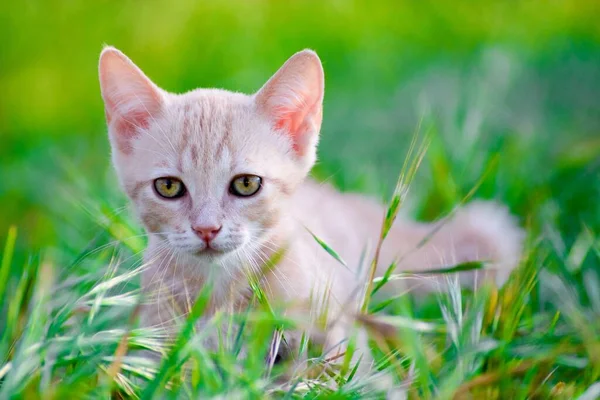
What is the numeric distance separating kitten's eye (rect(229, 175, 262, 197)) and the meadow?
27cm

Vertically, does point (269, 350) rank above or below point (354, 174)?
below

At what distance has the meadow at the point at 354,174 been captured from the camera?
1560 millimetres

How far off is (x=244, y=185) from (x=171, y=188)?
0.19 meters

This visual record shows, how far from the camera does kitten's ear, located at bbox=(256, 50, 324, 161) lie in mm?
1885

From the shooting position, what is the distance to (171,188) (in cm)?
189

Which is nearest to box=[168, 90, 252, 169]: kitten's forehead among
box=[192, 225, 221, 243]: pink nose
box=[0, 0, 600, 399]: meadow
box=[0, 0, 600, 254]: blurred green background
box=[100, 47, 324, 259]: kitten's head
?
box=[100, 47, 324, 259]: kitten's head

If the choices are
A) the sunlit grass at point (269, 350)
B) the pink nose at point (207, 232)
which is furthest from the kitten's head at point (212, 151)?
the sunlit grass at point (269, 350)

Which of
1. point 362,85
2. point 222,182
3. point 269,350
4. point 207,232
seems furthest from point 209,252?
point 362,85

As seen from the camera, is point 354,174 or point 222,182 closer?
point 222,182

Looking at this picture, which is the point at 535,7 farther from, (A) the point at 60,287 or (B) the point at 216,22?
(A) the point at 60,287

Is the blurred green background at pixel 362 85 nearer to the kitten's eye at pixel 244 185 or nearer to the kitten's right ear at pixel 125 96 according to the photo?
the kitten's right ear at pixel 125 96

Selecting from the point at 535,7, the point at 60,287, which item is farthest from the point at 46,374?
the point at 535,7

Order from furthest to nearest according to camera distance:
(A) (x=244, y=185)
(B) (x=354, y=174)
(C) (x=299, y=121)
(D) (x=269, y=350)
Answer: (B) (x=354, y=174) → (C) (x=299, y=121) → (A) (x=244, y=185) → (D) (x=269, y=350)

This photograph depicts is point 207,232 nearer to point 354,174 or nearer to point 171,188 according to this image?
point 171,188
